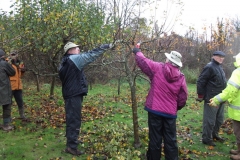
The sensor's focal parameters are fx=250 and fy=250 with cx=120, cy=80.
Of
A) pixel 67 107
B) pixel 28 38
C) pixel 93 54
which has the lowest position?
pixel 67 107

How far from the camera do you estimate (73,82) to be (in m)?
4.60

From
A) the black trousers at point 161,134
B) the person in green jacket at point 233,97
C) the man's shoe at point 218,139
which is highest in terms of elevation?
the person in green jacket at point 233,97

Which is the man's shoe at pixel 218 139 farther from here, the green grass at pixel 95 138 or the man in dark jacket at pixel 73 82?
the man in dark jacket at pixel 73 82

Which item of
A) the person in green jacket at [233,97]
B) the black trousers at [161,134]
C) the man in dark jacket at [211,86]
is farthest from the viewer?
the man in dark jacket at [211,86]

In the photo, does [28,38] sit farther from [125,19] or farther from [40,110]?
[125,19]

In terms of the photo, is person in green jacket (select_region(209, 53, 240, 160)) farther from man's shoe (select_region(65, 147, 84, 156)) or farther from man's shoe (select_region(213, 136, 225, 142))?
man's shoe (select_region(65, 147, 84, 156))

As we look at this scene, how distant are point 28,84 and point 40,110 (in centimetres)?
742

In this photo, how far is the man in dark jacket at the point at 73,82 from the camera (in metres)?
4.47

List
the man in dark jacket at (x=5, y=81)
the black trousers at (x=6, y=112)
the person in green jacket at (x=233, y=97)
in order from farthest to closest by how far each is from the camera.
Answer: the black trousers at (x=6, y=112), the man in dark jacket at (x=5, y=81), the person in green jacket at (x=233, y=97)

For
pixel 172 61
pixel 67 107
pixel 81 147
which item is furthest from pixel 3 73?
pixel 172 61

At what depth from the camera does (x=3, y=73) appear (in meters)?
5.84

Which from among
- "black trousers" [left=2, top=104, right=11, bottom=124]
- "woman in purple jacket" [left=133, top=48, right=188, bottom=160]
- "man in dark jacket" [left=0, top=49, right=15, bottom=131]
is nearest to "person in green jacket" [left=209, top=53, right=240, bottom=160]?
"woman in purple jacket" [left=133, top=48, right=188, bottom=160]

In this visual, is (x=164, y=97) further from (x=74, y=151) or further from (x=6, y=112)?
(x=6, y=112)

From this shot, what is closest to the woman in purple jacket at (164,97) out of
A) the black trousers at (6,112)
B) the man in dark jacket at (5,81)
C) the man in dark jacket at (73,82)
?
the man in dark jacket at (73,82)
